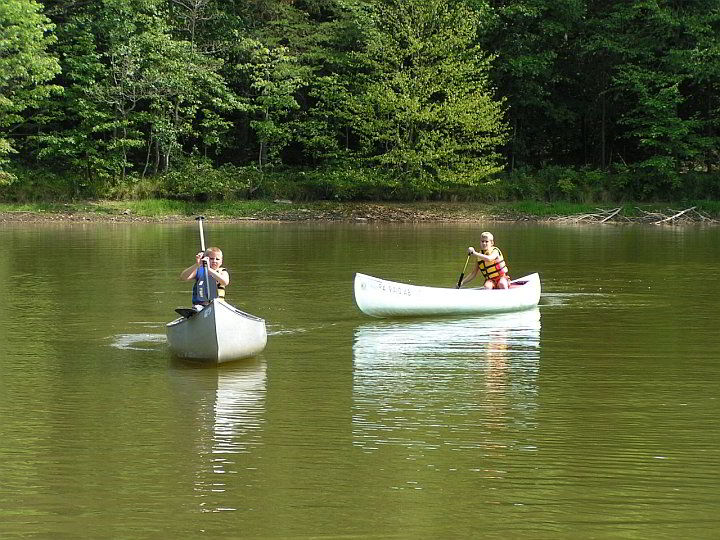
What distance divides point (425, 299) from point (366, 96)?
29375 mm

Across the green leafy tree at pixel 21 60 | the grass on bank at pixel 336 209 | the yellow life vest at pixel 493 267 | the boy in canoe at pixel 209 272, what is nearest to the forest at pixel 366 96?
the green leafy tree at pixel 21 60

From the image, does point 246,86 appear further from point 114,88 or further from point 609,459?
point 609,459

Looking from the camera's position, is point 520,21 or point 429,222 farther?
point 520,21

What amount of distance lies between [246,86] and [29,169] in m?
9.82

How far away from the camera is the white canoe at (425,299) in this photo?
59.2ft

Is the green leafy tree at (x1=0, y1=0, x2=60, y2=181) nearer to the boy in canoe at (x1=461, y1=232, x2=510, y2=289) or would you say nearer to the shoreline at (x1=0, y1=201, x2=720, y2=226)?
the shoreline at (x1=0, y1=201, x2=720, y2=226)

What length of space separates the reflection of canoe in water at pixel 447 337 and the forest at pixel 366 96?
92.5 ft

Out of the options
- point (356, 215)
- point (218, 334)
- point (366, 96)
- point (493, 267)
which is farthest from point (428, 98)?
point (218, 334)

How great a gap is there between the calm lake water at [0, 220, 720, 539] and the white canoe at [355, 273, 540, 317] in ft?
0.87

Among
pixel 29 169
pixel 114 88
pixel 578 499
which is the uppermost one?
pixel 114 88

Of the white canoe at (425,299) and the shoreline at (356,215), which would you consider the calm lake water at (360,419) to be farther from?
the shoreline at (356,215)

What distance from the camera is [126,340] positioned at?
16000mm

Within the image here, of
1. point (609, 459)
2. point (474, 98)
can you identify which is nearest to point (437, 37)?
point (474, 98)

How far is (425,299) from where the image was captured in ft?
60.3
